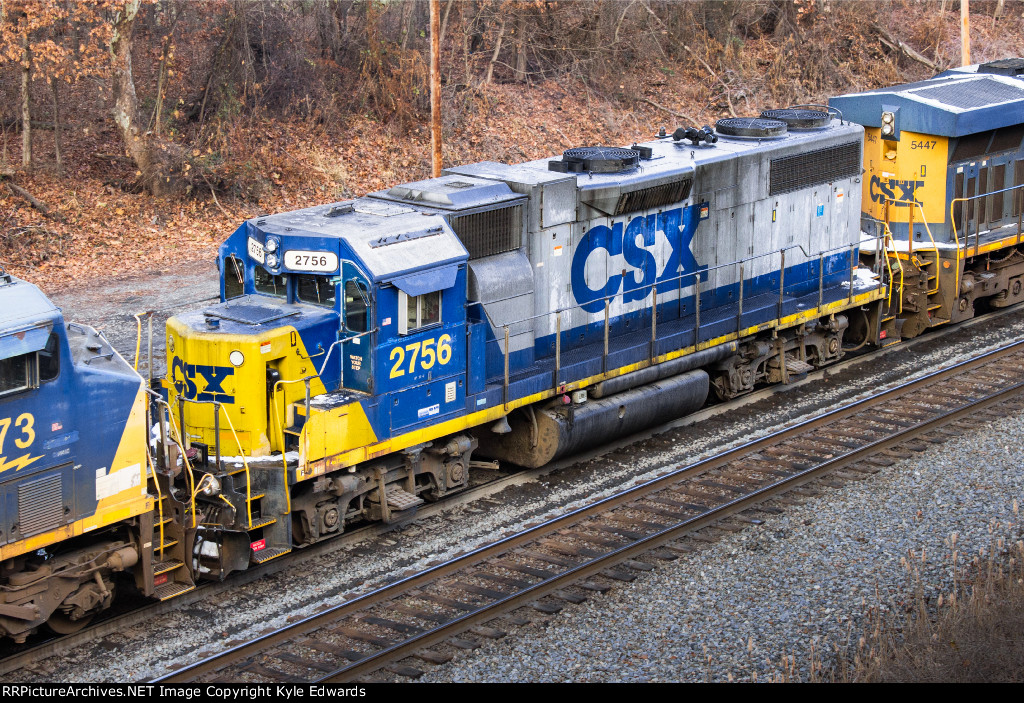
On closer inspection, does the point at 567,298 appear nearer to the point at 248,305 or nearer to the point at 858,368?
the point at 248,305

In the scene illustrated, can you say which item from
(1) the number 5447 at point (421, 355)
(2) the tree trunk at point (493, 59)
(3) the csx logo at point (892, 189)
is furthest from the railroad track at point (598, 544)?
Result: (2) the tree trunk at point (493, 59)

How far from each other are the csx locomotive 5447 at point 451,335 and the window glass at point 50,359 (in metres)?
0.02

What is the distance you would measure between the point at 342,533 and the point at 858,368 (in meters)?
9.29

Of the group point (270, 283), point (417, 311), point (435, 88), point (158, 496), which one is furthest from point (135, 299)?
point (158, 496)

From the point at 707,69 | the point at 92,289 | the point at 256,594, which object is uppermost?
the point at 707,69

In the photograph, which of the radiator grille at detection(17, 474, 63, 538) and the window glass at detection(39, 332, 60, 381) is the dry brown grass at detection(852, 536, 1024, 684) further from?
the window glass at detection(39, 332, 60, 381)

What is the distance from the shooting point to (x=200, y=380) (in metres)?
11.3

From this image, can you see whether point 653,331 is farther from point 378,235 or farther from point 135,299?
point 135,299

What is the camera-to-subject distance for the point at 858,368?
1808 centimetres

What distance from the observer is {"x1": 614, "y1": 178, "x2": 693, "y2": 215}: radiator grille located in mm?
14328

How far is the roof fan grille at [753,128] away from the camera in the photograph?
16344 millimetres

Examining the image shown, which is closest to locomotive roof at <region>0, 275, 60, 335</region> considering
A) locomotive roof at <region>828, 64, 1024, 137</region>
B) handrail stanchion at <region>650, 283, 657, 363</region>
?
handrail stanchion at <region>650, 283, 657, 363</region>

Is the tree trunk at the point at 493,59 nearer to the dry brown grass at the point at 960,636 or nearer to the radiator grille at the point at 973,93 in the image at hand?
the radiator grille at the point at 973,93

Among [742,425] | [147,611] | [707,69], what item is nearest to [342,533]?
[147,611]
